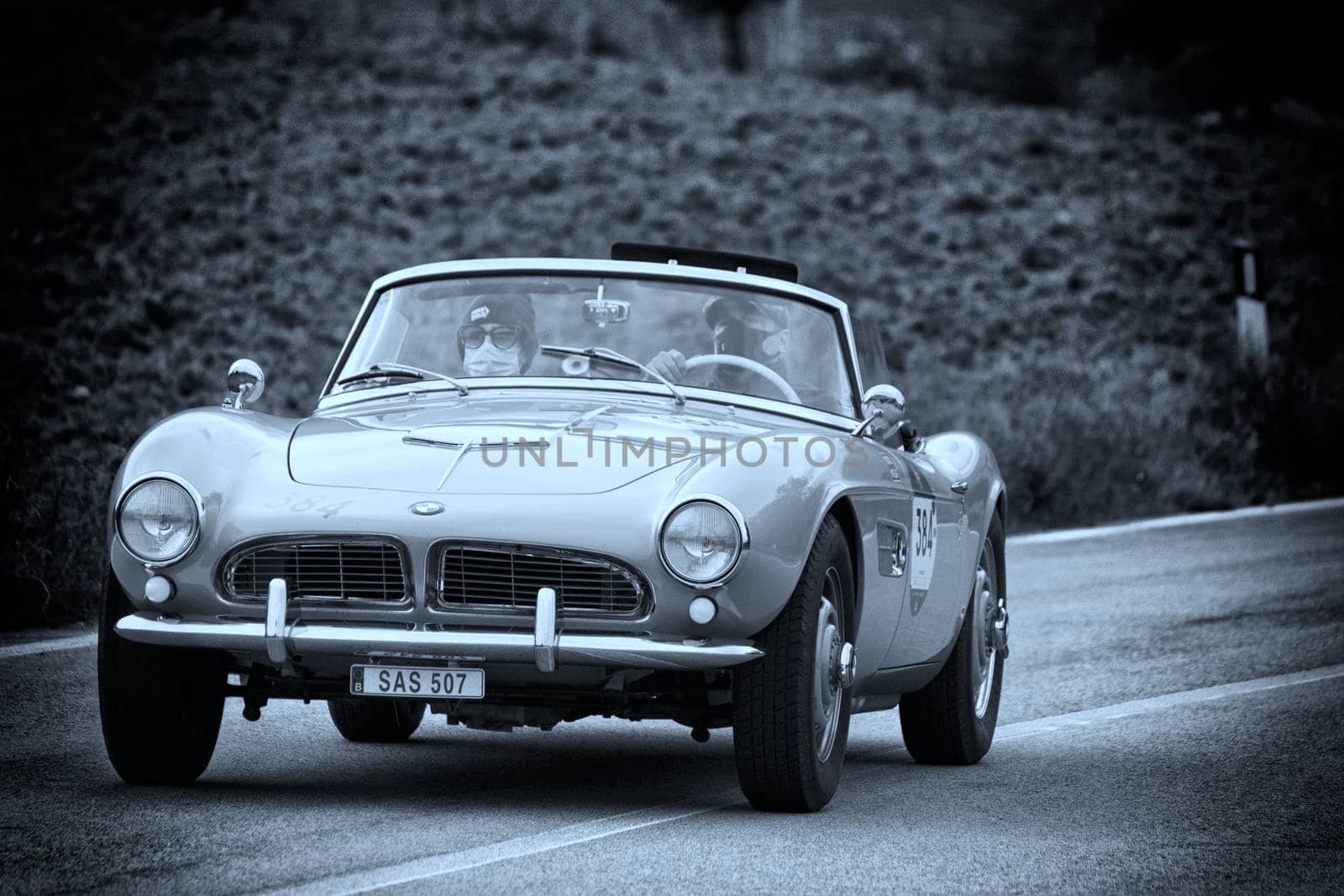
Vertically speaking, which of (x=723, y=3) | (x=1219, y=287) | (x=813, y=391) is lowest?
(x=1219, y=287)

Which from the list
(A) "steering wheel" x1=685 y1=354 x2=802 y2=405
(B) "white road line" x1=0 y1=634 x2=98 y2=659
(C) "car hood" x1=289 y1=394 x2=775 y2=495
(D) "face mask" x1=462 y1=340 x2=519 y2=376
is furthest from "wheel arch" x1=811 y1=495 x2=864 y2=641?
(B) "white road line" x1=0 y1=634 x2=98 y2=659

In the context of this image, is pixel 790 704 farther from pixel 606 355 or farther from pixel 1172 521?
pixel 1172 521

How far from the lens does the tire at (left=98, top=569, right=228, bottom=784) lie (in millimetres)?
5309

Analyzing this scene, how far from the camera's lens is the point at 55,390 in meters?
18.8

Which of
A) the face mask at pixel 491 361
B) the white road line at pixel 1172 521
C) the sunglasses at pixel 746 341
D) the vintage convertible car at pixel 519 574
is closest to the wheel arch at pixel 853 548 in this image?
the vintage convertible car at pixel 519 574

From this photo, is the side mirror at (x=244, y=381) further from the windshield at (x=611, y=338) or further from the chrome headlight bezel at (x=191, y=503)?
the chrome headlight bezel at (x=191, y=503)

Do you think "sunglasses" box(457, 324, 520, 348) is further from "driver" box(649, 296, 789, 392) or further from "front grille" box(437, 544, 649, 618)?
"front grille" box(437, 544, 649, 618)

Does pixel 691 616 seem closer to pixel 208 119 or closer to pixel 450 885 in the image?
pixel 450 885

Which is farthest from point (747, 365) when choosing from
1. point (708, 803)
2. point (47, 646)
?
point (47, 646)

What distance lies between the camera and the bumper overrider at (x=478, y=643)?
489cm

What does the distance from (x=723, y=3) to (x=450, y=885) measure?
51.4m

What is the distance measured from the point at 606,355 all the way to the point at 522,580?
A: 153 centimetres

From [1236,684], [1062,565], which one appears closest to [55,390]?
[1062,565]

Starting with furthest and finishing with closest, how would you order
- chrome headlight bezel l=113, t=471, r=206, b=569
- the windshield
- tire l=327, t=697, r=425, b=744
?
tire l=327, t=697, r=425, b=744 < the windshield < chrome headlight bezel l=113, t=471, r=206, b=569
